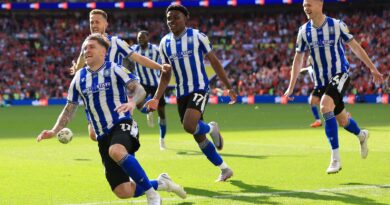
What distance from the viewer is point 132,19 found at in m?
52.5

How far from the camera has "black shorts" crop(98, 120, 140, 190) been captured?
7406 millimetres

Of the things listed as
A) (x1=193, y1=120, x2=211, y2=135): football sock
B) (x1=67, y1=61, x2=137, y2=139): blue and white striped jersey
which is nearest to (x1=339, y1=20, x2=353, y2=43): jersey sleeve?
(x1=193, y1=120, x2=211, y2=135): football sock

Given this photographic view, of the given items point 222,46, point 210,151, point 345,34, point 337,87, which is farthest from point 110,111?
point 222,46

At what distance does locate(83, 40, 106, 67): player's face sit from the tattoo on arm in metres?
0.41

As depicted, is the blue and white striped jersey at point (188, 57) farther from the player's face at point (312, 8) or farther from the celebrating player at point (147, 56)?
the celebrating player at point (147, 56)

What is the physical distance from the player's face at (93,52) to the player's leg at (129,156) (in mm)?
676

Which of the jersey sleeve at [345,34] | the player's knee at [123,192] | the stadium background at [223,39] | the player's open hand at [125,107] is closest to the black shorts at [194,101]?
the jersey sleeve at [345,34]

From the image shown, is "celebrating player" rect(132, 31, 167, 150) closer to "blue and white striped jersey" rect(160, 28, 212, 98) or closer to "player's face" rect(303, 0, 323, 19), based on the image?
"blue and white striped jersey" rect(160, 28, 212, 98)

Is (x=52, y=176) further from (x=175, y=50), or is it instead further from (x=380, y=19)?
A: (x=380, y=19)

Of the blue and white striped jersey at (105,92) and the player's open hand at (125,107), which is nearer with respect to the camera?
the player's open hand at (125,107)

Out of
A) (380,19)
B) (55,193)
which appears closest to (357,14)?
(380,19)

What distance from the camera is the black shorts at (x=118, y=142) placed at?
292 inches

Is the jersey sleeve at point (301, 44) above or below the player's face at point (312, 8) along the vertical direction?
below

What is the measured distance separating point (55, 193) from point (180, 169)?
2874mm
